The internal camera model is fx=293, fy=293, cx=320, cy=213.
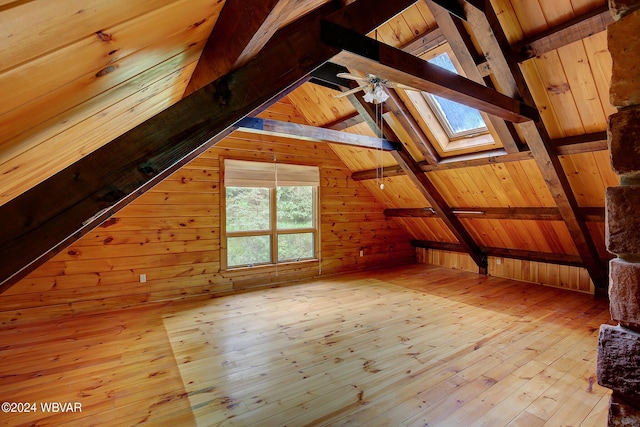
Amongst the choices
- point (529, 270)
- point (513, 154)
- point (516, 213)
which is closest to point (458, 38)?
point (513, 154)

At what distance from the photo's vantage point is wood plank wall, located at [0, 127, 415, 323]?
3748mm

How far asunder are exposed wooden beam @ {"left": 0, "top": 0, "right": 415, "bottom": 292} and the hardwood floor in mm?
1716

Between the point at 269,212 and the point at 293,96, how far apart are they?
208cm

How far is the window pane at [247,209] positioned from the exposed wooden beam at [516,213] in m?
3.00

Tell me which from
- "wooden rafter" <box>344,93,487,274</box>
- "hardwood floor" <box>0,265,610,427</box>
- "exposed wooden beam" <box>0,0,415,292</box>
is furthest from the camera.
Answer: "wooden rafter" <box>344,93,487,274</box>

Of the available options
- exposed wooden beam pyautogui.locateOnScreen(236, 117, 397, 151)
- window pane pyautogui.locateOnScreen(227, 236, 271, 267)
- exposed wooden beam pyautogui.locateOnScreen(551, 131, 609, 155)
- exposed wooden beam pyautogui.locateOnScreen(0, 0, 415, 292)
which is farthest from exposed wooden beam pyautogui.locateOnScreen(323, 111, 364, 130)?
exposed wooden beam pyautogui.locateOnScreen(0, 0, 415, 292)

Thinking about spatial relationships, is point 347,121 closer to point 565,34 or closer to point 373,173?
point 373,173

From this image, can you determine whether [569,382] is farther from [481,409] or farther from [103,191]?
[103,191]

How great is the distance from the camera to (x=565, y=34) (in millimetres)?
2395

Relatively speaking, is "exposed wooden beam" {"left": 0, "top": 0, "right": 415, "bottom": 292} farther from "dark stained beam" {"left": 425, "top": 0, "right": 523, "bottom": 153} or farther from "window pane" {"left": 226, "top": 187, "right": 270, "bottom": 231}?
"window pane" {"left": 226, "top": 187, "right": 270, "bottom": 231}

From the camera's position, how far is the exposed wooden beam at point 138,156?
2.39 feet

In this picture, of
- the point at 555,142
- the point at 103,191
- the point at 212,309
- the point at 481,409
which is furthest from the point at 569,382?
the point at 212,309

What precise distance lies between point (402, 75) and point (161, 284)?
13.8 ft

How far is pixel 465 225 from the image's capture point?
215 inches
